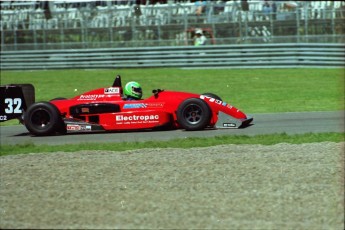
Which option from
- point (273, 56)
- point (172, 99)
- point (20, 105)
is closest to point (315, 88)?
point (273, 56)

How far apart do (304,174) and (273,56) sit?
18355 mm

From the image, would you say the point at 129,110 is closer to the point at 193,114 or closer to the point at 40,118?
the point at 193,114

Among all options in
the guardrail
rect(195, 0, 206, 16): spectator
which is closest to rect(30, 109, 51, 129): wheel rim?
the guardrail

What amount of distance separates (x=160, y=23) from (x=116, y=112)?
49.5 ft

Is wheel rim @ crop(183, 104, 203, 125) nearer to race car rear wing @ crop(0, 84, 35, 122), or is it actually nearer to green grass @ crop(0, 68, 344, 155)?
green grass @ crop(0, 68, 344, 155)

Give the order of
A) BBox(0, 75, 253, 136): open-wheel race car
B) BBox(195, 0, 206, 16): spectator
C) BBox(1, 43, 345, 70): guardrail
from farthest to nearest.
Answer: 1. BBox(195, 0, 206, 16): spectator
2. BBox(1, 43, 345, 70): guardrail
3. BBox(0, 75, 253, 136): open-wheel race car

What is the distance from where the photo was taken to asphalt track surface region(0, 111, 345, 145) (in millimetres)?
13391

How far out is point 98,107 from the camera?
14.1 meters

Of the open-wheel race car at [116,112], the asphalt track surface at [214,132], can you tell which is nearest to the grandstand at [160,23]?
the asphalt track surface at [214,132]

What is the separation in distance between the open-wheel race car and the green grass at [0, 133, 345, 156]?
4.14 feet

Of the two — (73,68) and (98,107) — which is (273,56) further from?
(98,107)

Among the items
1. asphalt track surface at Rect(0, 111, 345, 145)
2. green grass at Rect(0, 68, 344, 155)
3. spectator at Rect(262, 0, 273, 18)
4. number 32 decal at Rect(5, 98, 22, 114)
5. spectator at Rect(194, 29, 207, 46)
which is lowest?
asphalt track surface at Rect(0, 111, 345, 145)

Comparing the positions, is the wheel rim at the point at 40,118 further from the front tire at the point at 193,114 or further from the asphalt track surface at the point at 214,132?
the front tire at the point at 193,114

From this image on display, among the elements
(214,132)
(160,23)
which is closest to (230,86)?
(160,23)
